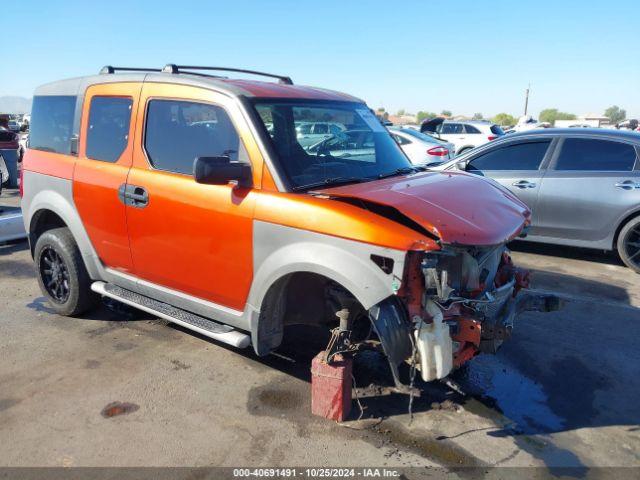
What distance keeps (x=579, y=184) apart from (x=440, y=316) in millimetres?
4822

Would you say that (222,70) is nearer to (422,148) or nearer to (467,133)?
(422,148)

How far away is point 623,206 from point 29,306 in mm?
6951

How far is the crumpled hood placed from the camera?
2953 millimetres

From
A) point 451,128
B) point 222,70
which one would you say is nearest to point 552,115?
point 451,128

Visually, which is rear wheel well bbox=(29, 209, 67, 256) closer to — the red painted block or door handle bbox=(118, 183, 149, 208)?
door handle bbox=(118, 183, 149, 208)

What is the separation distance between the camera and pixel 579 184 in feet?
22.3

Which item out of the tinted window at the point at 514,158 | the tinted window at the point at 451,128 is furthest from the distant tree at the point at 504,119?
the tinted window at the point at 514,158

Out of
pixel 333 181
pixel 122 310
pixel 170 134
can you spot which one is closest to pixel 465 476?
pixel 333 181

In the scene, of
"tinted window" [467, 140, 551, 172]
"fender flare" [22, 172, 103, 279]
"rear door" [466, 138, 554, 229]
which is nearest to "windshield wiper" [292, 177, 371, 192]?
"fender flare" [22, 172, 103, 279]

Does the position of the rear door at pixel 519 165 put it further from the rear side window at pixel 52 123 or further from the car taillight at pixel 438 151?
the rear side window at pixel 52 123

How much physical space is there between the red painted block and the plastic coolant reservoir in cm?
57

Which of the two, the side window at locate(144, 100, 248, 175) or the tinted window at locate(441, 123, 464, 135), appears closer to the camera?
the side window at locate(144, 100, 248, 175)

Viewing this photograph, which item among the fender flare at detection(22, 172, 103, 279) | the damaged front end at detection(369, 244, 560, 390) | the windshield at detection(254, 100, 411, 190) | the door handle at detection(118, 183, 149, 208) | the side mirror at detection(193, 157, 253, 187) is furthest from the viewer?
the fender flare at detection(22, 172, 103, 279)

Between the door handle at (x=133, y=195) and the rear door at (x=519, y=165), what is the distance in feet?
16.7
